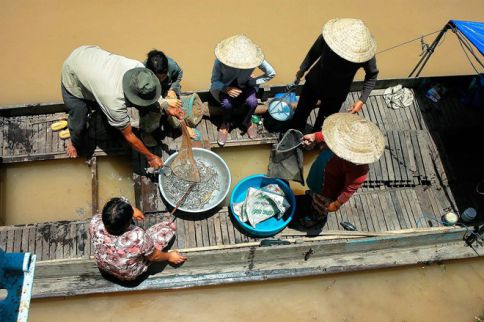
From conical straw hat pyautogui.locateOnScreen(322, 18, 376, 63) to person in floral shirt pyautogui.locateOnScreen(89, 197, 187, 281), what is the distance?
2222 mm

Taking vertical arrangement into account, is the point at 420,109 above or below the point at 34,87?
above

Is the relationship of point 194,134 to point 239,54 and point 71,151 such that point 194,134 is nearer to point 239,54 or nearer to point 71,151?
point 239,54

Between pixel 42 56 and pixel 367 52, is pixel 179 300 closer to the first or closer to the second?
pixel 367 52

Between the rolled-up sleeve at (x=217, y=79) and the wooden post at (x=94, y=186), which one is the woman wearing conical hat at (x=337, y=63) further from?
the wooden post at (x=94, y=186)

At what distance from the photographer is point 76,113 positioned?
12.9 ft

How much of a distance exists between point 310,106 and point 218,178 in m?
1.27

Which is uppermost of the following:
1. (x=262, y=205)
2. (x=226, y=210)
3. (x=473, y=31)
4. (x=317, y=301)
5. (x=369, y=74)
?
(x=473, y=31)

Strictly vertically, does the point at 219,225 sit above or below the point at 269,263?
above

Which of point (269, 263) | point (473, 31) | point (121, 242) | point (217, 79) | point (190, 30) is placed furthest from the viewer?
point (190, 30)

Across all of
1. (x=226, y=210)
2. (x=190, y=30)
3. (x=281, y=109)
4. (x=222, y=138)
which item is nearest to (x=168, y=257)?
(x=226, y=210)

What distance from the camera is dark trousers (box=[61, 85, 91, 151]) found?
3.87 metres

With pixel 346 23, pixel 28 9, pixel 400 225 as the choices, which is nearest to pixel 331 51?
pixel 346 23

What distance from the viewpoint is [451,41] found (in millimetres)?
6312

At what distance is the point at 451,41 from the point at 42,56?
617cm
